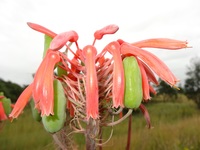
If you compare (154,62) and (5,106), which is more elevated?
(154,62)

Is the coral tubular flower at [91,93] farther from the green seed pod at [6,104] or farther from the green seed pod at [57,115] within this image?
the green seed pod at [6,104]

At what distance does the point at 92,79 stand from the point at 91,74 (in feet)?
0.05

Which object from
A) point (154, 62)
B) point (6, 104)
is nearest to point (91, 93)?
point (154, 62)

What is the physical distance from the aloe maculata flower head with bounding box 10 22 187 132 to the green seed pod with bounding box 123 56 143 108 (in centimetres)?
1

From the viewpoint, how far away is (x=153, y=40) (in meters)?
0.78

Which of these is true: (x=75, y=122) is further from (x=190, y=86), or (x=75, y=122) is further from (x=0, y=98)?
(x=190, y=86)

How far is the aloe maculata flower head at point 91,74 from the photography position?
641 millimetres

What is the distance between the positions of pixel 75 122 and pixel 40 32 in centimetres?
27

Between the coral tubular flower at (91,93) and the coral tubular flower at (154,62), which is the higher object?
the coral tubular flower at (154,62)

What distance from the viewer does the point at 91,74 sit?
65cm

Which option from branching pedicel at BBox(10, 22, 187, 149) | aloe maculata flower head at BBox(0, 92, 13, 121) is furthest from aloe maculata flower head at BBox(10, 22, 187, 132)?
aloe maculata flower head at BBox(0, 92, 13, 121)

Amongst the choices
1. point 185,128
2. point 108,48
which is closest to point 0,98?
point 108,48

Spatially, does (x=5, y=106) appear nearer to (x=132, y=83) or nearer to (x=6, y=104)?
(x=6, y=104)

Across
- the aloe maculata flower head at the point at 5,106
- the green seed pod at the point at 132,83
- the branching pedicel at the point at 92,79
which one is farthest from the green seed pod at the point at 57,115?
the aloe maculata flower head at the point at 5,106
